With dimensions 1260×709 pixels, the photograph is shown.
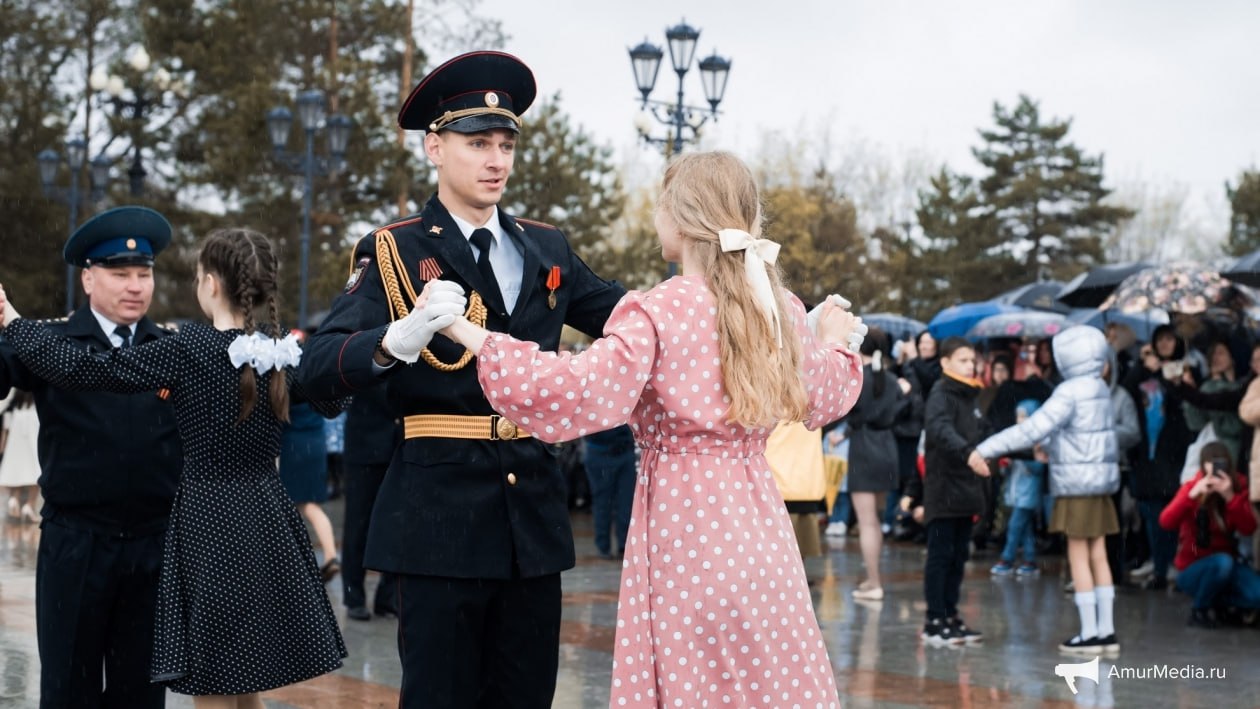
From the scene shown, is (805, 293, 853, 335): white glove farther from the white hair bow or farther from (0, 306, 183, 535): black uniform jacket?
(0, 306, 183, 535): black uniform jacket

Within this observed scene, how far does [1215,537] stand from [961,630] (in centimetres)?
201

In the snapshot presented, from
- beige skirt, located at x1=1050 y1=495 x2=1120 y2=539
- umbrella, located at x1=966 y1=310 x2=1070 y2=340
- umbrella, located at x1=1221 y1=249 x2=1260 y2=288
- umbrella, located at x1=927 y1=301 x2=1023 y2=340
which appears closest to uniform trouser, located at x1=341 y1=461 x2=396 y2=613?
beige skirt, located at x1=1050 y1=495 x2=1120 y2=539

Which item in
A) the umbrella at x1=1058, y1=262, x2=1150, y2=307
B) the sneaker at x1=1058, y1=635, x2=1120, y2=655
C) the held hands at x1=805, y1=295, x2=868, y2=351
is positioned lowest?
the sneaker at x1=1058, y1=635, x2=1120, y2=655

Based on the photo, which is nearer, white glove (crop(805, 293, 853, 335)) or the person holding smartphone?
white glove (crop(805, 293, 853, 335))

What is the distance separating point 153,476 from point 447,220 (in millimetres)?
1624

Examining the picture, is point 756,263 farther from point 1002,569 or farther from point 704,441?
point 1002,569

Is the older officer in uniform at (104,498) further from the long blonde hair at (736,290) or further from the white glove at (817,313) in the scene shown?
the white glove at (817,313)

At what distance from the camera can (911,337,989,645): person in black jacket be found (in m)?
8.98

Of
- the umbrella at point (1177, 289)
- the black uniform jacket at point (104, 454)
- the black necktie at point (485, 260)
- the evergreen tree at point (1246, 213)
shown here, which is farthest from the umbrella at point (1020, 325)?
the evergreen tree at point (1246, 213)

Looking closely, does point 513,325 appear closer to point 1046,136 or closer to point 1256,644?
point 1256,644

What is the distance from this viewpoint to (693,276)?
3.70 meters

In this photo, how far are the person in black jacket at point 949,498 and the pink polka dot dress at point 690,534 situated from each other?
5364 mm

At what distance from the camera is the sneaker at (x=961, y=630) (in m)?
8.97

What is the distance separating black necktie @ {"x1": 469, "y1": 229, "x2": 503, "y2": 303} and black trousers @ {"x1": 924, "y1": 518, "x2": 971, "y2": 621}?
5.67 meters
